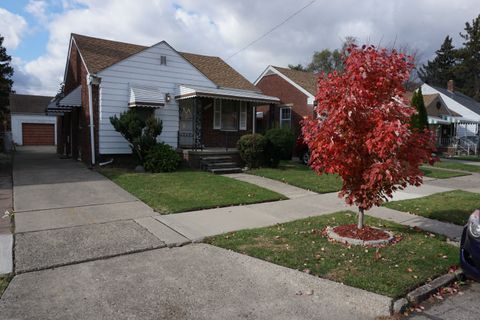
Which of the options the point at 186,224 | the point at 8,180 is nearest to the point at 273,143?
the point at 186,224

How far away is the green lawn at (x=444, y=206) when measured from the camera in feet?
25.3

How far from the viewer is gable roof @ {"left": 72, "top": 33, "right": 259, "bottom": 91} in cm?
1421

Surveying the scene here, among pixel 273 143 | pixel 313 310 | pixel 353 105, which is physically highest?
pixel 353 105

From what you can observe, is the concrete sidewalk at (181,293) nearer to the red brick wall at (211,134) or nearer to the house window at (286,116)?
the red brick wall at (211,134)

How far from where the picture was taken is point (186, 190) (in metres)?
9.63

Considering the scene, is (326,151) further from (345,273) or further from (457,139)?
(457,139)

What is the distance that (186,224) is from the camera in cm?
682

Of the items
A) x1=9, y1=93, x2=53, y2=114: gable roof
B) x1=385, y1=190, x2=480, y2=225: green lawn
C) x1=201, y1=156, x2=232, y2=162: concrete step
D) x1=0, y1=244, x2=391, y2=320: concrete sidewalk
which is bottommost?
x1=0, y1=244, x2=391, y2=320: concrete sidewalk

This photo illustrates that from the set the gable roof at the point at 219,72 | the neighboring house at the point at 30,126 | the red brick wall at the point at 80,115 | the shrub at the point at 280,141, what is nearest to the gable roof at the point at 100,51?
the red brick wall at the point at 80,115

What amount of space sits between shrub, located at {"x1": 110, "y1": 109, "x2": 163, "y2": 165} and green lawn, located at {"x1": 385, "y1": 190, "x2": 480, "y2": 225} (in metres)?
7.97

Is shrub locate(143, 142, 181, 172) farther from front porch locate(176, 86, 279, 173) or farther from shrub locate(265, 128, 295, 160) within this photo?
shrub locate(265, 128, 295, 160)

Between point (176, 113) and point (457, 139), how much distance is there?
2603 cm

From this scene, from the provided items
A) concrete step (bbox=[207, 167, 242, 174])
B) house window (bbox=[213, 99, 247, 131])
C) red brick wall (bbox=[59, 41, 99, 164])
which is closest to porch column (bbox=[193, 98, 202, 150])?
house window (bbox=[213, 99, 247, 131])

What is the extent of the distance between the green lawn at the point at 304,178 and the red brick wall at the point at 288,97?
7.28 meters
